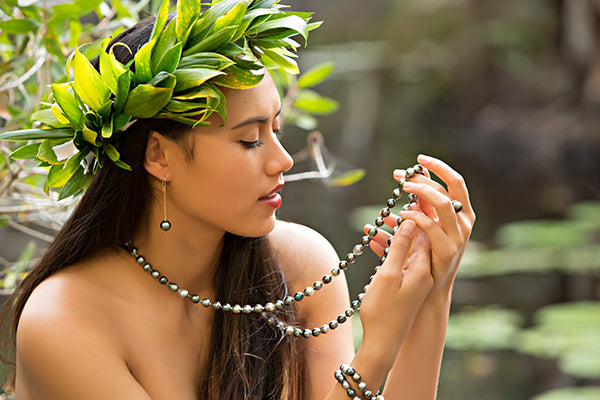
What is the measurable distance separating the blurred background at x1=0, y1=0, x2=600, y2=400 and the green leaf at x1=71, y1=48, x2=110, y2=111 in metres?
0.49

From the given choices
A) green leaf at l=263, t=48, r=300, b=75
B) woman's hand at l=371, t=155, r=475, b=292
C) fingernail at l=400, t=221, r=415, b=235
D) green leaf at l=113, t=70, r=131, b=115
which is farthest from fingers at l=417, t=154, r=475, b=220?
green leaf at l=113, t=70, r=131, b=115

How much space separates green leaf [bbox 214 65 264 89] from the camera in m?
1.55

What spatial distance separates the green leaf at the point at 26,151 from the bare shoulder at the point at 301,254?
0.64m

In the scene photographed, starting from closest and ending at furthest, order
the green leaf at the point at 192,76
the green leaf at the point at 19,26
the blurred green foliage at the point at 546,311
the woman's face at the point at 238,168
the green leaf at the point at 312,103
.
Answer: the green leaf at the point at 192,76, the woman's face at the point at 238,168, the green leaf at the point at 19,26, the green leaf at the point at 312,103, the blurred green foliage at the point at 546,311

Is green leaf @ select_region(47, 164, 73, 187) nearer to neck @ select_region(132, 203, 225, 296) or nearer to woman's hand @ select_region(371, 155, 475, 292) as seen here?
neck @ select_region(132, 203, 225, 296)

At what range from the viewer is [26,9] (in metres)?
2.00

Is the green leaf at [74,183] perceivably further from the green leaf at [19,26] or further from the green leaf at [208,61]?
the green leaf at [19,26]

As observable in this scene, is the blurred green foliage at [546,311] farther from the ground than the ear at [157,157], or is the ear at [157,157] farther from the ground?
the blurred green foliage at [546,311]

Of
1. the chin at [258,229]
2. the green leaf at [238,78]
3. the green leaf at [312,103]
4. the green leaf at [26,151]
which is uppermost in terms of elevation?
the green leaf at [312,103]

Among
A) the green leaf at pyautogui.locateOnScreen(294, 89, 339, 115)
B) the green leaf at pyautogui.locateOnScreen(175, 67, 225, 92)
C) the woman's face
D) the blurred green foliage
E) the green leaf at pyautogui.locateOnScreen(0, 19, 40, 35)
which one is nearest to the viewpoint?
the green leaf at pyautogui.locateOnScreen(175, 67, 225, 92)

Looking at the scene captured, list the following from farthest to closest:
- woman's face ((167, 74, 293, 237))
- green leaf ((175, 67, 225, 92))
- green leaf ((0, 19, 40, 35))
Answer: green leaf ((0, 19, 40, 35))
woman's face ((167, 74, 293, 237))
green leaf ((175, 67, 225, 92))

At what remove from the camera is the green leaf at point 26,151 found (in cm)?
163

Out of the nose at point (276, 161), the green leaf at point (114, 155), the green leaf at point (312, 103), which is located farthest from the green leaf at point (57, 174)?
the green leaf at point (312, 103)

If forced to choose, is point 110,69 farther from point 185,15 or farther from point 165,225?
point 165,225
